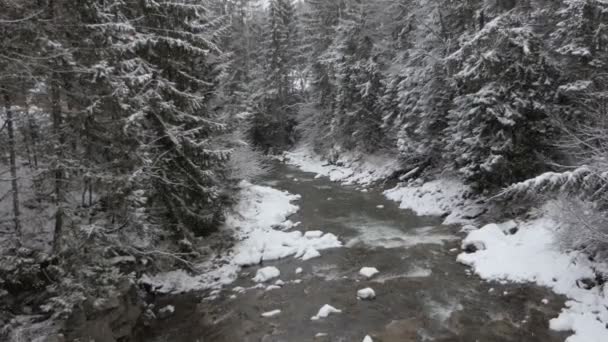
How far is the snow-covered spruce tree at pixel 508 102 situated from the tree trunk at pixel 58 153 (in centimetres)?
1115

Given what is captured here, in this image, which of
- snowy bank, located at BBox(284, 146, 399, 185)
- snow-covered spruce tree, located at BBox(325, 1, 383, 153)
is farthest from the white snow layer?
snow-covered spruce tree, located at BBox(325, 1, 383, 153)

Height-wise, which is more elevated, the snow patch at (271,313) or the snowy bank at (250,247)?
the snowy bank at (250,247)

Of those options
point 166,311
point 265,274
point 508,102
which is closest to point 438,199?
point 508,102

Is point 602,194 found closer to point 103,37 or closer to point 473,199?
point 473,199

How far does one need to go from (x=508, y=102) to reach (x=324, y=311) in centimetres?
844

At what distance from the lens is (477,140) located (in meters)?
12.3

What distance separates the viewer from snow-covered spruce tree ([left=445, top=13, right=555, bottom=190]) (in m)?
11.3

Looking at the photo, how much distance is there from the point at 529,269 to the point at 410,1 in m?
17.4

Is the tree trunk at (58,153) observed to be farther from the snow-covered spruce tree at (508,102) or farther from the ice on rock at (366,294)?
the snow-covered spruce tree at (508,102)

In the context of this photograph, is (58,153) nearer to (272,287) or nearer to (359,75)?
(272,287)

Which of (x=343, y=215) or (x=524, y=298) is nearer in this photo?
(x=524, y=298)

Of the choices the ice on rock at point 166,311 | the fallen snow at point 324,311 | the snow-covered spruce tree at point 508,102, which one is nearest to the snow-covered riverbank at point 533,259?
the snow-covered spruce tree at point 508,102

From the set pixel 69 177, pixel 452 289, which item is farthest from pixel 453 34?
pixel 69 177

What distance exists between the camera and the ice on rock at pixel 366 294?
28.5 feet
